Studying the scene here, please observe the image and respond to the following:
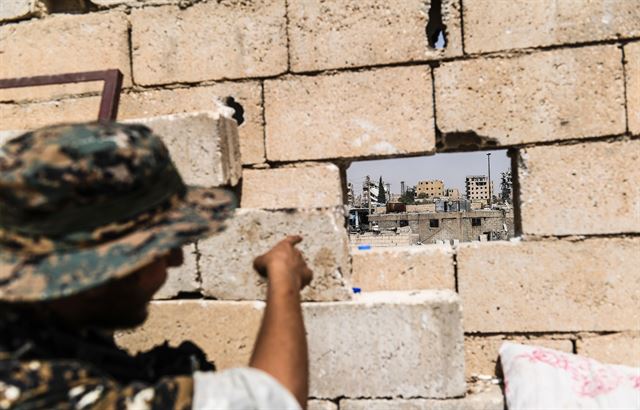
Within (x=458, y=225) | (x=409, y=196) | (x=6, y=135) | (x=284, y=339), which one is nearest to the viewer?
(x=284, y=339)

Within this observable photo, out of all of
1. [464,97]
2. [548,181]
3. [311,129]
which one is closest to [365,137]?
[311,129]

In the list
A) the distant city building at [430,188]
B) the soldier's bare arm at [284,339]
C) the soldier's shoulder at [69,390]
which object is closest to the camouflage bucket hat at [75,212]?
the soldier's shoulder at [69,390]

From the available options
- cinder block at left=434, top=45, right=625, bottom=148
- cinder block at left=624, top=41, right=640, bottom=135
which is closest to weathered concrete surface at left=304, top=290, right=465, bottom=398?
cinder block at left=434, top=45, right=625, bottom=148

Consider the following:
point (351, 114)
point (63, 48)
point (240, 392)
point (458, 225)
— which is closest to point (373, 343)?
point (351, 114)

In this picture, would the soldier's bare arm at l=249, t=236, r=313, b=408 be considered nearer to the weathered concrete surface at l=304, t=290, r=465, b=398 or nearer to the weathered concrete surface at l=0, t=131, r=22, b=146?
the weathered concrete surface at l=304, t=290, r=465, b=398

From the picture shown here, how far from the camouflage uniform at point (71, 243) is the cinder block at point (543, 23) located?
2.62 metres

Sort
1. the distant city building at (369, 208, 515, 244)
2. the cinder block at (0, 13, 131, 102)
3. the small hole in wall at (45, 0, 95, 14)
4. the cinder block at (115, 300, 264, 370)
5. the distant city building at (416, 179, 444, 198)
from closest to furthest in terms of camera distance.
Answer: the cinder block at (115, 300, 264, 370)
the cinder block at (0, 13, 131, 102)
the small hole in wall at (45, 0, 95, 14)
the distant city building at (369, 208, 515, 244)
the distant city building at (416, 179, 444, 198)

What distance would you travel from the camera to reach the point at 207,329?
3.18m

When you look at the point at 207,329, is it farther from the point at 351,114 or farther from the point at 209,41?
the point at 209,41

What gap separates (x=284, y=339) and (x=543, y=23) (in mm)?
2787

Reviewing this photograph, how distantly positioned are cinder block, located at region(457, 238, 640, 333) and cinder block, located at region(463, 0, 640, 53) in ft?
Result: 4.07

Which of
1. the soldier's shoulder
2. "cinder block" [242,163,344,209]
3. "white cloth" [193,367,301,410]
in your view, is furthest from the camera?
"cinder block" [242,163,344,209]

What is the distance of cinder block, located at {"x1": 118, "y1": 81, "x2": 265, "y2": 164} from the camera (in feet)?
12.0

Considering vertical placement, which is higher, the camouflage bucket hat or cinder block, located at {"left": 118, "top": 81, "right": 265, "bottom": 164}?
cinder block, located at {"left": 118, "top": 81, "right": 265, "bottom": 164}
